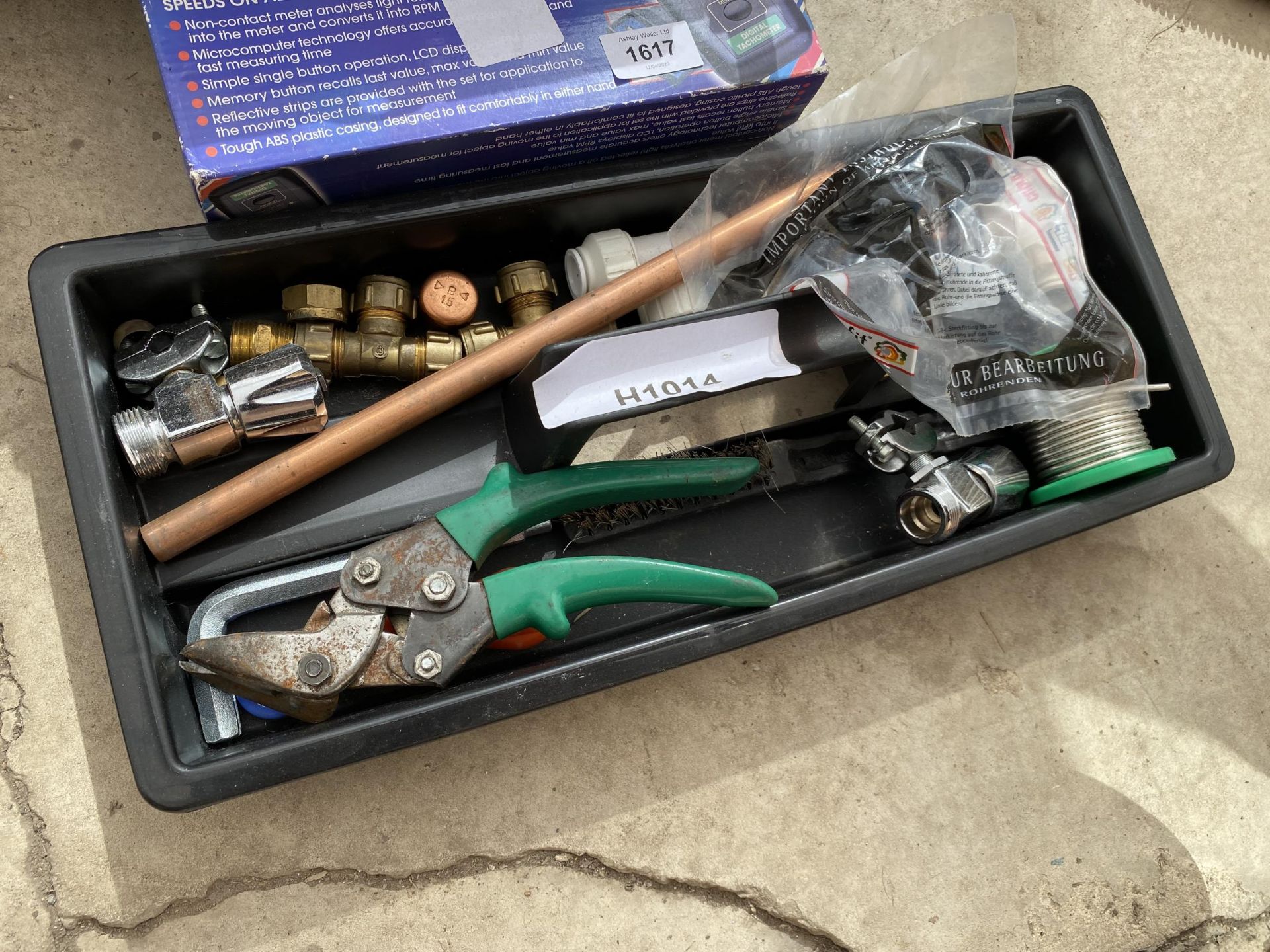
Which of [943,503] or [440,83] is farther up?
[440,83]

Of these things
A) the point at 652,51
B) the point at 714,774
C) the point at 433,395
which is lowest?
the point at 714,774

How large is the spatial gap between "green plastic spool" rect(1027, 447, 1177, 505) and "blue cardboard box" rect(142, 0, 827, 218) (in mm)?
450

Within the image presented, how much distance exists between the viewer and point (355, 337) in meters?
0.91

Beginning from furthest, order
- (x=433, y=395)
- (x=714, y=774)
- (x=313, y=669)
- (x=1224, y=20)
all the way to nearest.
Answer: (x=1224, y=20)
(x=714, y=774)
(x=433, y=395)
(x=313, y=669)

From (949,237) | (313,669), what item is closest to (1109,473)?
(949,237)

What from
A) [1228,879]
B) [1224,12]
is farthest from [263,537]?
[1224,12]

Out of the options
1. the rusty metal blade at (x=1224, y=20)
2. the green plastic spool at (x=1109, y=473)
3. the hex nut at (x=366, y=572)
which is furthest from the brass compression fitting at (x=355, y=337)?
the rusty metal blade at (x=1224, y=20)

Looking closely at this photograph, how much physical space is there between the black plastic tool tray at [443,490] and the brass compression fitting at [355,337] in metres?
0.03

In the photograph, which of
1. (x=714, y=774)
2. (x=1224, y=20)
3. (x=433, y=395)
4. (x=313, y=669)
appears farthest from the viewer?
(x=1224, y=20)

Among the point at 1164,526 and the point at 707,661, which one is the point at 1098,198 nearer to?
the point at 1164,526

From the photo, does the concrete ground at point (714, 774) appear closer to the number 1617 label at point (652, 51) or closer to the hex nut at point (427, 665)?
the hex nut at point (427, 665)

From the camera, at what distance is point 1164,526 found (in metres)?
1.12

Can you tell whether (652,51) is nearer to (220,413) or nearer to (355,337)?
(355,337)

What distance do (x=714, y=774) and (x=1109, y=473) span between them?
48cm
